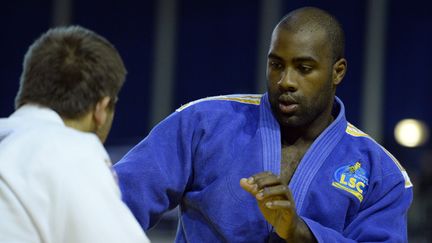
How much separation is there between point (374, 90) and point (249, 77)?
4.24ft

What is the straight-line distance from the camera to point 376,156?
9.16ft

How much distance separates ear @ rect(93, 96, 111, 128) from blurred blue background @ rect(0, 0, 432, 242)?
19.9 ft

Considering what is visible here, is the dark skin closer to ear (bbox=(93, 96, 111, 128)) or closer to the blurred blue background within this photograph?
ear (bbox=(93, 96, 111, 128))

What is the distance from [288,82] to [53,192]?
111cm

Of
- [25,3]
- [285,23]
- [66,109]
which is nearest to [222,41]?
[25,3]

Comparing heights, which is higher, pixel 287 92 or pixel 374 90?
pixel 287 92

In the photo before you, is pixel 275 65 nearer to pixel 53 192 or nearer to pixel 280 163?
pixel 280 163

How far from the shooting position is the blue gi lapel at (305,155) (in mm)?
2682

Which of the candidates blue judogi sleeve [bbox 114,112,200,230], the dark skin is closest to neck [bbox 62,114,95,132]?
blue judogi sleeve [bbox 114,112,200,230]

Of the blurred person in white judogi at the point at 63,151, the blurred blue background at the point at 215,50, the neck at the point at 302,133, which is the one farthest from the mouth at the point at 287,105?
the blurred blue background at the point at 215,50

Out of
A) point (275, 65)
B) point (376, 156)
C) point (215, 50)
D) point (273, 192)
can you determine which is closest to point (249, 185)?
point (273, 192)

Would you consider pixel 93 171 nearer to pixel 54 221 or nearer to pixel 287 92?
pixel 54 221

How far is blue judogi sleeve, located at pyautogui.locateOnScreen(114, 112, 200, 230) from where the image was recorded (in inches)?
103

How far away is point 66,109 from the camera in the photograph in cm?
189
